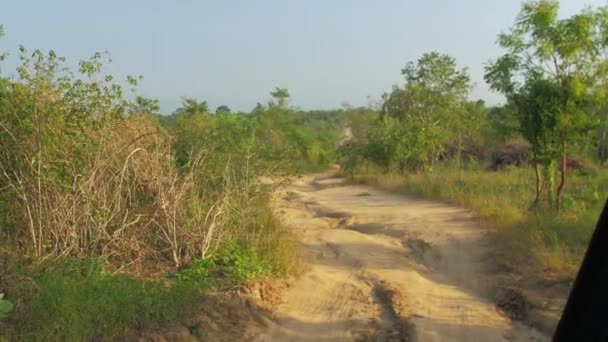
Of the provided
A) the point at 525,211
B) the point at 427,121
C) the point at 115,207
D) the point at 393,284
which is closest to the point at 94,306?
the point at 115,207

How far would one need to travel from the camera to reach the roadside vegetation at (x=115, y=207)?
22.5 feet

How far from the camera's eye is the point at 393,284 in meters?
8.09

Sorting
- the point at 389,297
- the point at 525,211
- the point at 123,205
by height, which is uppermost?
the point at 123,205

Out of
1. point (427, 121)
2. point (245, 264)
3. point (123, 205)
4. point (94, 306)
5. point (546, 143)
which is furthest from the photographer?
point (427, 121)

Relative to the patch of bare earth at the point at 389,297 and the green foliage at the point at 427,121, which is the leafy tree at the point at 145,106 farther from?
the green foliage at the point at 427,121

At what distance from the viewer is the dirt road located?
6480 mm

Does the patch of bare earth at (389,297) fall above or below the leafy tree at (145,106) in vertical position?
below

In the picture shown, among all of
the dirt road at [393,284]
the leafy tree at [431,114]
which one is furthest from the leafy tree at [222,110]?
the leafy tree at [431,114]

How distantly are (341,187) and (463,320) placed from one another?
54.1ft

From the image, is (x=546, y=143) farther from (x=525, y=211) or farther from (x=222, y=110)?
(x=222, y=110)

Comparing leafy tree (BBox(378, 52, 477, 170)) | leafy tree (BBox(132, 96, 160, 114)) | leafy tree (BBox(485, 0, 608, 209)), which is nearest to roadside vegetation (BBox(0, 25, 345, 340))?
leafy tree (BBox(132, 96, 160, 114))

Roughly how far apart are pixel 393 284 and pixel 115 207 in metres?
3.43

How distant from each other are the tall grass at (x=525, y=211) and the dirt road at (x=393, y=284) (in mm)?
474

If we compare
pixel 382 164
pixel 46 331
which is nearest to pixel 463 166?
pixel 382 164
